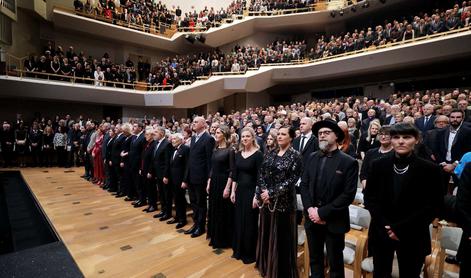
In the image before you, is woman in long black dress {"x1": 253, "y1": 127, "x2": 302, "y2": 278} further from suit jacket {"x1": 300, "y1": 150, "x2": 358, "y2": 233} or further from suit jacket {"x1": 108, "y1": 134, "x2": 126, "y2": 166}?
suit jacket {"x1": 108, "y1": 134, "x2": 126, "y2": 166}

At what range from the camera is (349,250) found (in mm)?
2418

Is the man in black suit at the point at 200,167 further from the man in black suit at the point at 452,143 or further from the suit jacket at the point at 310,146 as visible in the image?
the man in black suit at the point at 452,143

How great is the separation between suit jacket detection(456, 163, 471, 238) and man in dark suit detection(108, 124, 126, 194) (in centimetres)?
538

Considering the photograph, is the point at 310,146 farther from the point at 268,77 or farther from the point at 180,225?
the point at 268,77

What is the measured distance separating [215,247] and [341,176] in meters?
1.91

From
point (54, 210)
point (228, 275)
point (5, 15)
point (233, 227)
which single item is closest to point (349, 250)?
point (228, 275)

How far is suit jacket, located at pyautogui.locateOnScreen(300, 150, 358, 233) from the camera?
2.01 meters

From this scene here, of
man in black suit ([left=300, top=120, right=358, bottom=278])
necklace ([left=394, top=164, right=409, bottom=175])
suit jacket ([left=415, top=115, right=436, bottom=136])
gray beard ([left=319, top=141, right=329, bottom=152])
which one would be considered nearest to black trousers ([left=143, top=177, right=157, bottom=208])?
man in black suit ([left=300, top=120, right=358, bottom=278])

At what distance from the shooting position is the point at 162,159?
4355 mm

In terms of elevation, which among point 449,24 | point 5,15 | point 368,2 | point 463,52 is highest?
point 368,2

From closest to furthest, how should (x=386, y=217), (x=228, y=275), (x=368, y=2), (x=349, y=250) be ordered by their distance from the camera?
(x=386, y=217) < (x=349, y=250) < (x=228, y=275) < (x=368, y=2)

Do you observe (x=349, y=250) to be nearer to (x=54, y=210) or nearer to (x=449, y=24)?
(x=54, y=210)

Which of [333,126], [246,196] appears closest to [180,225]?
[246,196]

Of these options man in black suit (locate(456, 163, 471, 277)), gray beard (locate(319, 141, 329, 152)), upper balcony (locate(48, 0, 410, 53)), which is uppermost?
upper balcony (locate(48, 0, 410, 53))
